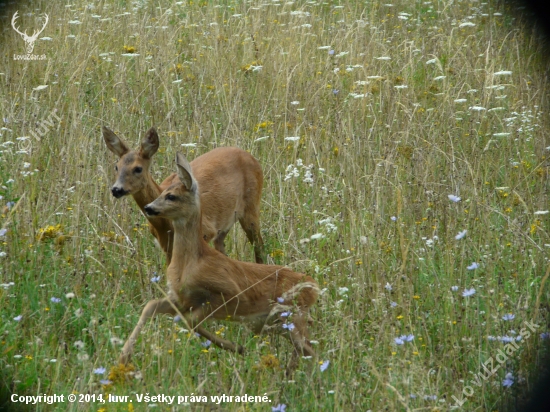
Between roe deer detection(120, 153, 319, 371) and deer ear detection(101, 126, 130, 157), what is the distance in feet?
3.50

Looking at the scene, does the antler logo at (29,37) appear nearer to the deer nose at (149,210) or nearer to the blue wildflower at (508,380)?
the deer nose at (149,210)

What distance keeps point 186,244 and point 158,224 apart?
793 mm

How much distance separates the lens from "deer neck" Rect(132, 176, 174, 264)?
564cm

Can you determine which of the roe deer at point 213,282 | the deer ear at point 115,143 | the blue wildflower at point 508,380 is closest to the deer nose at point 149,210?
the roe deer at point 213,282

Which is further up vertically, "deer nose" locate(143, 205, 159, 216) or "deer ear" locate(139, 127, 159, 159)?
"deer ear" locate(139, 127, 159, 159)

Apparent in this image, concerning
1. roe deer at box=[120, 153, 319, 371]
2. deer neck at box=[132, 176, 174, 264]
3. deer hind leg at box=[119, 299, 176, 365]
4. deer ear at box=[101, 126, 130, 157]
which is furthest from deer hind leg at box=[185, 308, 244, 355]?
deer ear at box=[101, 126, 130, 157]

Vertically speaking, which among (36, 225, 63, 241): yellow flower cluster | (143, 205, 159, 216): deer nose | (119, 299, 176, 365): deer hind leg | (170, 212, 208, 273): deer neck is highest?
(143, 205, 159, 216): deer nose

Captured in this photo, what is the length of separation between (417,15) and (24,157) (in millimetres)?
5504

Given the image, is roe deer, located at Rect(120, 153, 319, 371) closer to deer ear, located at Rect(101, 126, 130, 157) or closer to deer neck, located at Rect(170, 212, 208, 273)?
deer neck, located at Rect(170, 212, 208, 273)

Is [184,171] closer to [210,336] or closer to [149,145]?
[210,336]

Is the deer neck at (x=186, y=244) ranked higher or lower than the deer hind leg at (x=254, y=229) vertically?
higher

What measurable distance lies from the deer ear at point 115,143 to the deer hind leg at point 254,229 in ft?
3.53

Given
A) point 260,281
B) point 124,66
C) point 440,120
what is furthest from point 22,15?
point 260,281

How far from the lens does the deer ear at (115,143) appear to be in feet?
19.3
